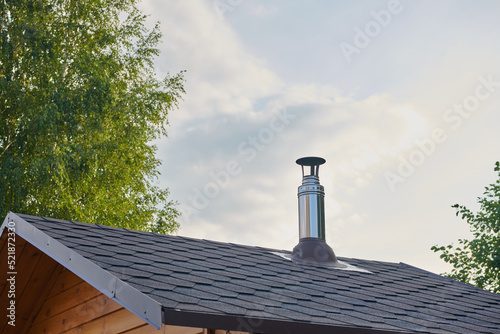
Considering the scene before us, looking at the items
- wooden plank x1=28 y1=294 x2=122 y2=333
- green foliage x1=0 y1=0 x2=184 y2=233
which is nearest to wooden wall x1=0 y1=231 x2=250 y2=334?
wooden plank x1=28 y1=294 x2=122 y2=333

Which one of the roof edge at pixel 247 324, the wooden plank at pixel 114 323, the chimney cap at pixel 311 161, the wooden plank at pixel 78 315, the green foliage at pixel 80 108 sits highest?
the green foliage at pixel 80 108

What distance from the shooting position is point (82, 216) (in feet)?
44.0

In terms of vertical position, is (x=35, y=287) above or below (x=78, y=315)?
above

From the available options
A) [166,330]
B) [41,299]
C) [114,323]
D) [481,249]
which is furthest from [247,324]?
[481,249]

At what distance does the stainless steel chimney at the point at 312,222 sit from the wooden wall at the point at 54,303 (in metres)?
2.35

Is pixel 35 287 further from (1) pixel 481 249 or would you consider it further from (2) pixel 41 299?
(1) pixel 481 249

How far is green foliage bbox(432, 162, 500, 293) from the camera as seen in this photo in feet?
47.7

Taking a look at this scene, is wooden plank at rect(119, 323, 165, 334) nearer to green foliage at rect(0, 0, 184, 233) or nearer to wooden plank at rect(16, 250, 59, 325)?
wooden plank at rect(16, 250, 59, 325)

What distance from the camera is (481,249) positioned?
14.7m

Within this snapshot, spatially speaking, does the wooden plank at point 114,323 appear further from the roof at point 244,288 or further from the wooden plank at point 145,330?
the roof at point 244,288

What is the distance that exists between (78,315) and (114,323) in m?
0.72

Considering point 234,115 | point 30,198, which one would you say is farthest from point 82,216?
point 234,115

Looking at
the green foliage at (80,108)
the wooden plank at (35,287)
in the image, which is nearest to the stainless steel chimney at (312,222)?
the wooden plank at (35,287)

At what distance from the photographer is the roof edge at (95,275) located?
318cm
